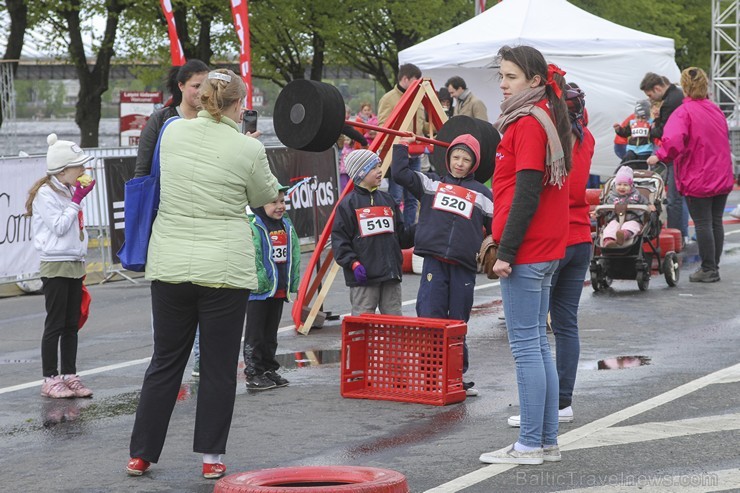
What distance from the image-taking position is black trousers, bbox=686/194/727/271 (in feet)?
44.9

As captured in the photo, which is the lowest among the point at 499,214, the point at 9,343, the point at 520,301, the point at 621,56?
the point at 9,343

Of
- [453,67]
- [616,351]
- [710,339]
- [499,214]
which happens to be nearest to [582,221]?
[499,214]

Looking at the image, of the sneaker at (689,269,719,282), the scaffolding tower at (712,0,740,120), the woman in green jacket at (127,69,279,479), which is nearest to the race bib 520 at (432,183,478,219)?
the woman in green jacket at (127,69,279,479)

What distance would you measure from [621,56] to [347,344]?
14.8m

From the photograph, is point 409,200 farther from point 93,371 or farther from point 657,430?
point 657,430

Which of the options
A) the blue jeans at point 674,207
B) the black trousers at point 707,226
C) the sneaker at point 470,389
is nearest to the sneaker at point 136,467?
the sneaker at point 470,389

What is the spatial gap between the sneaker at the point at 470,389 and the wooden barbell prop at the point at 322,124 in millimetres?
1508

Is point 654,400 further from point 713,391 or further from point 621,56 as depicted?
point 621,56

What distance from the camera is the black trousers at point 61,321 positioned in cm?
865

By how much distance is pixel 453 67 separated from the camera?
2208cm

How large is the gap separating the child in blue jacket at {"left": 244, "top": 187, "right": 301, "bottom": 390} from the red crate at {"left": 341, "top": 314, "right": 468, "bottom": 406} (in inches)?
27.0

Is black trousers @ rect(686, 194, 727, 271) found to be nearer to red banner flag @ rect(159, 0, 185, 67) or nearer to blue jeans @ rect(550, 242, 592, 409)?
blue jeans @ rect(550, 242, 592, 409)

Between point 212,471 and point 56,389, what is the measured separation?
8.63 ft

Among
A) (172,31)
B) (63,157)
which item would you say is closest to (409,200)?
(172,31)
